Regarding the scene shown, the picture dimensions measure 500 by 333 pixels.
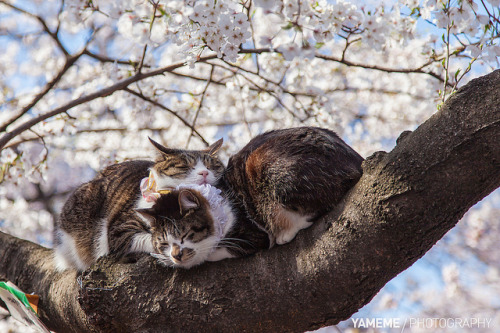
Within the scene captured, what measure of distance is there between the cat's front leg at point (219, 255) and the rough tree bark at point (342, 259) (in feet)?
0.22

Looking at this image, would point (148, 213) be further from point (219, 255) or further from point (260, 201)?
point (260, 201)

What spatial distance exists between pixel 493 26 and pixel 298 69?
85.8 inches

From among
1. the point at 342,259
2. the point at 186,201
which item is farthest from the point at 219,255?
the point at 342,259

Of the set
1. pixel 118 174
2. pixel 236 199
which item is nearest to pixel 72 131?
pixel 118 174

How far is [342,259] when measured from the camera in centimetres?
175

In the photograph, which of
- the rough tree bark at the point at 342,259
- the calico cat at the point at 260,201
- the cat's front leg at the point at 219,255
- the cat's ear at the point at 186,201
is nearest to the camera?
the rough tree bark at the point at 342,259

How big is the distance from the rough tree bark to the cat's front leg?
7 cm

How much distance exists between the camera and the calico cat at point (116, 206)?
2.45m

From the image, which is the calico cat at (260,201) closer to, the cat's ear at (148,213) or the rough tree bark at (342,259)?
the cat's ear at (148,213)

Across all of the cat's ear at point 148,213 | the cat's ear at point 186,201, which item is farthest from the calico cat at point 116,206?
the cat's ear at point 186,201

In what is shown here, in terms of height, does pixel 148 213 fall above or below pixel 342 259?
above

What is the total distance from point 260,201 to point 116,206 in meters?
0.98

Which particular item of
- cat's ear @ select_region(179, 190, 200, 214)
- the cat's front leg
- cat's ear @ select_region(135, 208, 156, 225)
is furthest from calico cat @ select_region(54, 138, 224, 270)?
the cat's front leg

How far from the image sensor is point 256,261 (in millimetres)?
1986
